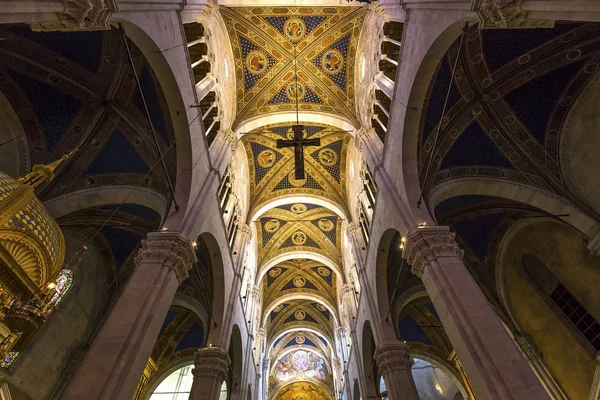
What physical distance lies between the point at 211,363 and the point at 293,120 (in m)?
9.81

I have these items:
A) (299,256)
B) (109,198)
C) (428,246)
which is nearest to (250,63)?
(109,198)

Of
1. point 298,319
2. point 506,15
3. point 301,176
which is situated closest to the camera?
point 506,15

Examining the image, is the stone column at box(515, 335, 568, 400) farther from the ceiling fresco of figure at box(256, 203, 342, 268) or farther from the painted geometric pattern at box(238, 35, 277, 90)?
the painted geometric pattern at box(238, 35, 277, 90)

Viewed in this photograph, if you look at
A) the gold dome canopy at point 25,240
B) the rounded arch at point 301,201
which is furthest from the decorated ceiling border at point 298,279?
the gold dome canopy at point 25,240

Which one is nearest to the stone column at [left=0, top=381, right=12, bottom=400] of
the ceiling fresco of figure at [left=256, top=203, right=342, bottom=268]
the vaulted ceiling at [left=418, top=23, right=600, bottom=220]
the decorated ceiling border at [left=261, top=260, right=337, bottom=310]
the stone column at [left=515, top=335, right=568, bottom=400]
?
the vaulted ceiling at [left=418, top=23, right=600, bottom=220]

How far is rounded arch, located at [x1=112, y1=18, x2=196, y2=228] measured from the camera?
24.7 ft

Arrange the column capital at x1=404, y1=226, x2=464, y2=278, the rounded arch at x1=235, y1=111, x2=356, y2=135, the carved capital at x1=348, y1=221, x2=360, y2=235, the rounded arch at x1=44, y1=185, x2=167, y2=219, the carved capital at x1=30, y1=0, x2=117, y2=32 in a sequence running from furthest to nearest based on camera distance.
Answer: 1. the carved capital at x1=348, y1=221, x2=360, y2=235
2. the rounded arch at x1=235, y1=111, x2=356, y2=135
3. the rounded arch at x1=44, y1=185, x2=167, y2=219
4. the column capital at x1=404, y1=226, x2=464, y2=278
5. the carved capital at x1=30, y1=0, x2=117, y2=32

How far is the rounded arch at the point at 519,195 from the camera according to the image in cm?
791

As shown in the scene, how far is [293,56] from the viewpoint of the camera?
45.2 ft

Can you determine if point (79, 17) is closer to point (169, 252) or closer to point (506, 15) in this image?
point (169, 252)

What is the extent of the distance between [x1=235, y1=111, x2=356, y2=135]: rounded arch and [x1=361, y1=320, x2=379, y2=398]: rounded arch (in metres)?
7.72

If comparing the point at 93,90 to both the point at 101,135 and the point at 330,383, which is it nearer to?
the point at 101,135

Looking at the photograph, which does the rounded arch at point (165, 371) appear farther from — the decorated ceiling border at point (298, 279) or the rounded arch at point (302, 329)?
the rounded arch at point (302, 329)

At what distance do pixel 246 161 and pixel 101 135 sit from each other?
7558mm
